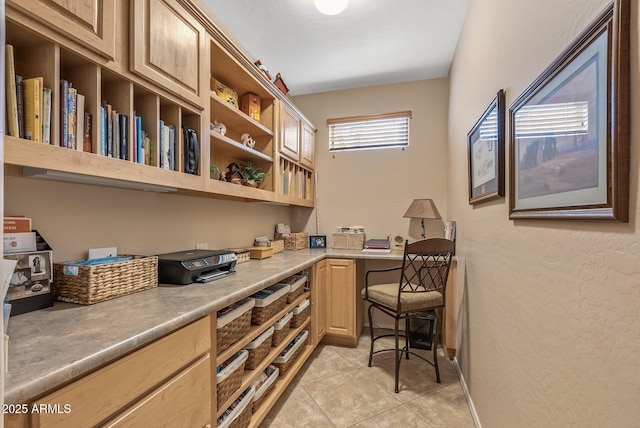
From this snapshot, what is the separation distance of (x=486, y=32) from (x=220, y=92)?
5.39 feet

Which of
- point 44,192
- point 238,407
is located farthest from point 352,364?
point 44,192

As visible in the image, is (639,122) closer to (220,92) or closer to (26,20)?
(26,20)

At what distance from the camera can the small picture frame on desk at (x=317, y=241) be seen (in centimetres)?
331

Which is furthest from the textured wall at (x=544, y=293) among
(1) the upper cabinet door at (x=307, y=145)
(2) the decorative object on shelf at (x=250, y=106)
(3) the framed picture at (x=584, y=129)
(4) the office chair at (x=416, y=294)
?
(1) the upper cabinet door at (x=307, y=145)

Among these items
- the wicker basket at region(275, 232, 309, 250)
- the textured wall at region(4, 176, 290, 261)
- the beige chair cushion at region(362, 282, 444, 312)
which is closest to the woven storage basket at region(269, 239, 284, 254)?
the wicker basket at region(275, 232, 309, 250)

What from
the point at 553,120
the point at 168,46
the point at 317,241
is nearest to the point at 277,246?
the point at 317,241

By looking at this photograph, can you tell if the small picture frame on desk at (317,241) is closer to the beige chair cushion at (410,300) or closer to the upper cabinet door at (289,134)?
the upper cabinet door at (289,134)

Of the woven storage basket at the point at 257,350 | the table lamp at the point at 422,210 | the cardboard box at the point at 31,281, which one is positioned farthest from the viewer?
the table lamp at the point at 422,210

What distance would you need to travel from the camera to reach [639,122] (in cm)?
56

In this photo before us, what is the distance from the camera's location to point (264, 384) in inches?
66.2

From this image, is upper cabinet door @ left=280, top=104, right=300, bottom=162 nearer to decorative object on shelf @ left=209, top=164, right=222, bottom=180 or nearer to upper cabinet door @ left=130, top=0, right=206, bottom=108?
decorative object on shelf @ left=209, top=164, right=222, bottom=180

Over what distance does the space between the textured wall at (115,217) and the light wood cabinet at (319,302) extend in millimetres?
782

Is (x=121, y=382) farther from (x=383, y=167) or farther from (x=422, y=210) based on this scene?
(x=383, y=167)

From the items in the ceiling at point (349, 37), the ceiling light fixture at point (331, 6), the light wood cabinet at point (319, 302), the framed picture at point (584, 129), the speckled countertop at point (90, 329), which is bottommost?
the light wood cabinet at point (319, 302)
